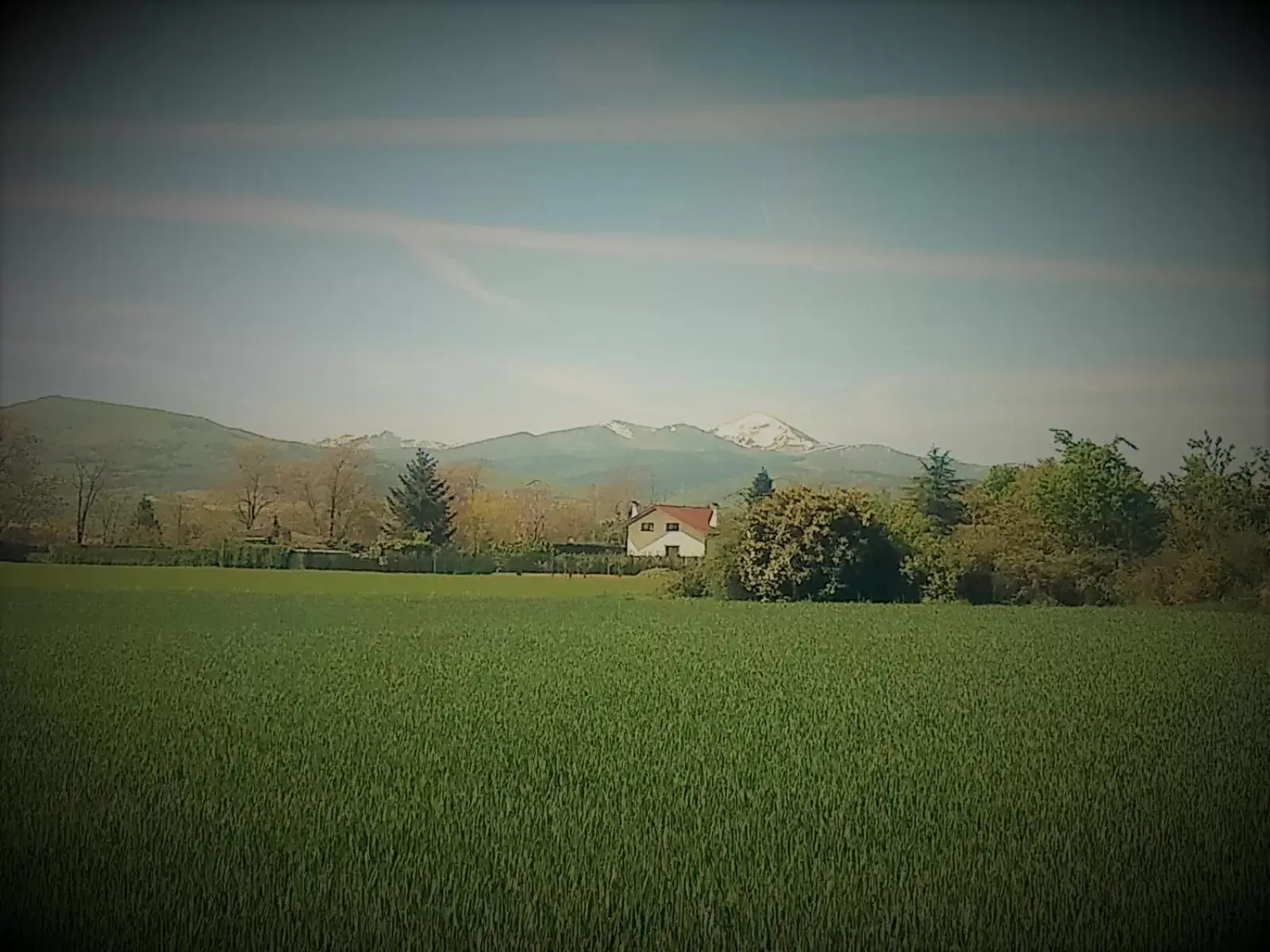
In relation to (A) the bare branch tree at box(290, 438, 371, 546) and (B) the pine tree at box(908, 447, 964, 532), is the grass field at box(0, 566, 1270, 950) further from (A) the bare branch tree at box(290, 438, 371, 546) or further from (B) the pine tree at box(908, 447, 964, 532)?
(B) the pine tree at box(908, 447, 964, 532)

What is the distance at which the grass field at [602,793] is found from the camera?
271 centimetres

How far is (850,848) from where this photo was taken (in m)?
3.06

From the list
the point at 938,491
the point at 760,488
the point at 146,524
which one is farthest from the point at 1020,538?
the point at 146,524

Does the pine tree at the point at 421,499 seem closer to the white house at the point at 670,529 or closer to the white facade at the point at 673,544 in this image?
the white house at the point at 670,529

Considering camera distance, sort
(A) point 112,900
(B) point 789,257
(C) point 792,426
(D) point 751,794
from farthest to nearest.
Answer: (C) point 792,426 → (B) point 789,257 → (D) point 751,794 → (A) point 112,900

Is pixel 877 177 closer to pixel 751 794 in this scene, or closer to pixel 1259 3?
pixel 1259 3

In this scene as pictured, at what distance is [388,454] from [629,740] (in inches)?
92.9

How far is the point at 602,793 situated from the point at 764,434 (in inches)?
148

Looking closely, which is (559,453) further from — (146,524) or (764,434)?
(146,524)

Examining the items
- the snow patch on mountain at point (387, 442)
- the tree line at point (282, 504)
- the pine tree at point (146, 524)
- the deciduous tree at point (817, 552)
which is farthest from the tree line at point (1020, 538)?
the pine tree at point (146, 524)

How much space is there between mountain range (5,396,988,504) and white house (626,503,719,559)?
212 millimetres

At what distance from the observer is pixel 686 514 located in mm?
8898

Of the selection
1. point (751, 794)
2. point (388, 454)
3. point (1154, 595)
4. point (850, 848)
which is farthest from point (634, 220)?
point (1154, 595)

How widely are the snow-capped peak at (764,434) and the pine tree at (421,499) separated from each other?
1.69 metres
